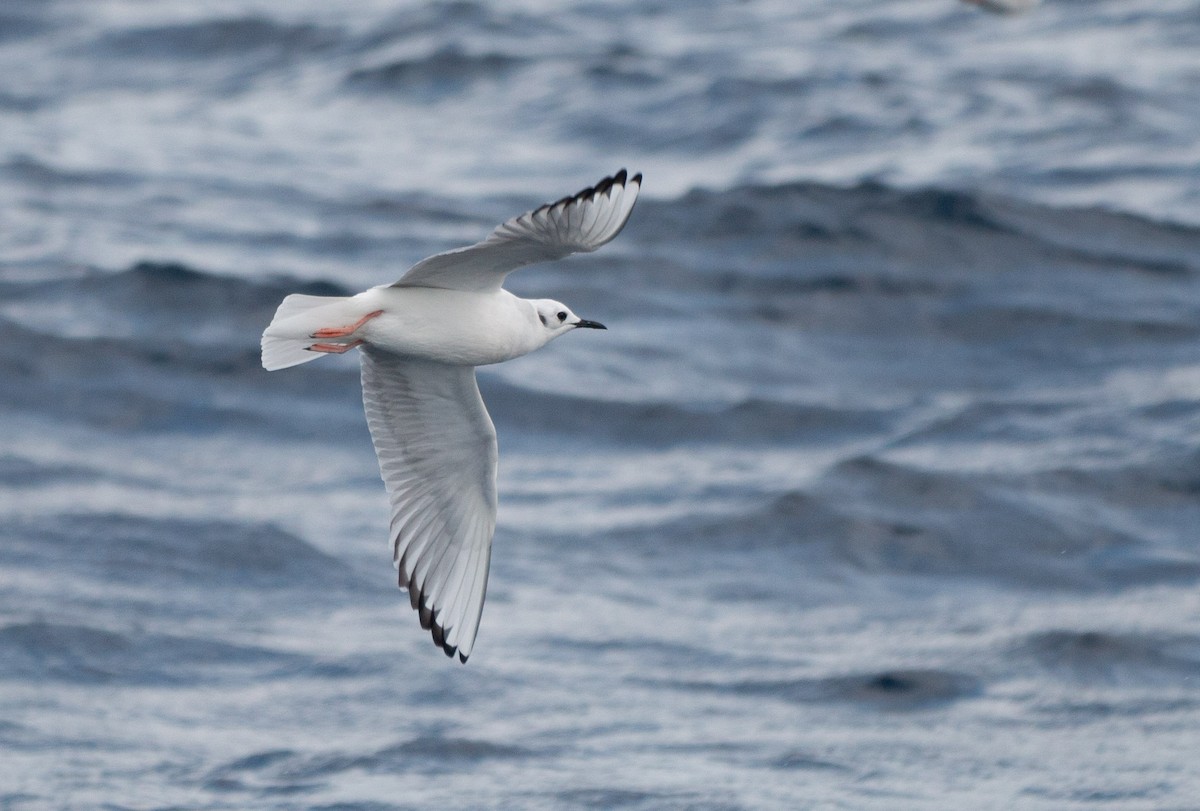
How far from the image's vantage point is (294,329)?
652 centimetres

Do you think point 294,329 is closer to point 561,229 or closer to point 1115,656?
point 561,229

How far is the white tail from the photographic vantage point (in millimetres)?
6527

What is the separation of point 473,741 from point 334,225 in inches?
306

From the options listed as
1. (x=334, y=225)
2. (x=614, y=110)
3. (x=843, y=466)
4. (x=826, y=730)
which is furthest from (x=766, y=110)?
(x=826, y=730)

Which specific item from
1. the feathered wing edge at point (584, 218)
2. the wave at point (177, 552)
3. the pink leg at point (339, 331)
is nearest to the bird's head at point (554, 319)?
the pink leg at point (339, 331)

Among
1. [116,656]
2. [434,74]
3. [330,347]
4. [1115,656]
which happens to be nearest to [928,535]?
[1115,656]

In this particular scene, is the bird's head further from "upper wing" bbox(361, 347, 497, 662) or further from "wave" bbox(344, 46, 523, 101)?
"wave" bbox(344, 46, 523, 101)

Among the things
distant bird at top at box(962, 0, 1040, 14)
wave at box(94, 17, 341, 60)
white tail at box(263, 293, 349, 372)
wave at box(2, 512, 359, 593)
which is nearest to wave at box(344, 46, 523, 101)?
wave at box(94, 17, 341, 60)

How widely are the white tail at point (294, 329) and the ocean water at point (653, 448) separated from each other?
4765 millimetres

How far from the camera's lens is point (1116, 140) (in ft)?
64.0

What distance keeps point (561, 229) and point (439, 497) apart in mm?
2092

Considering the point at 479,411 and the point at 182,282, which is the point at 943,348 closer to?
the point at 182,282

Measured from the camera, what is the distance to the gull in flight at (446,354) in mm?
5992

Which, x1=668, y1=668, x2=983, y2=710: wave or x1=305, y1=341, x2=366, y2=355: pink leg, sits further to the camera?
x1=668, y1=668, x2=983, y2=710: wave
